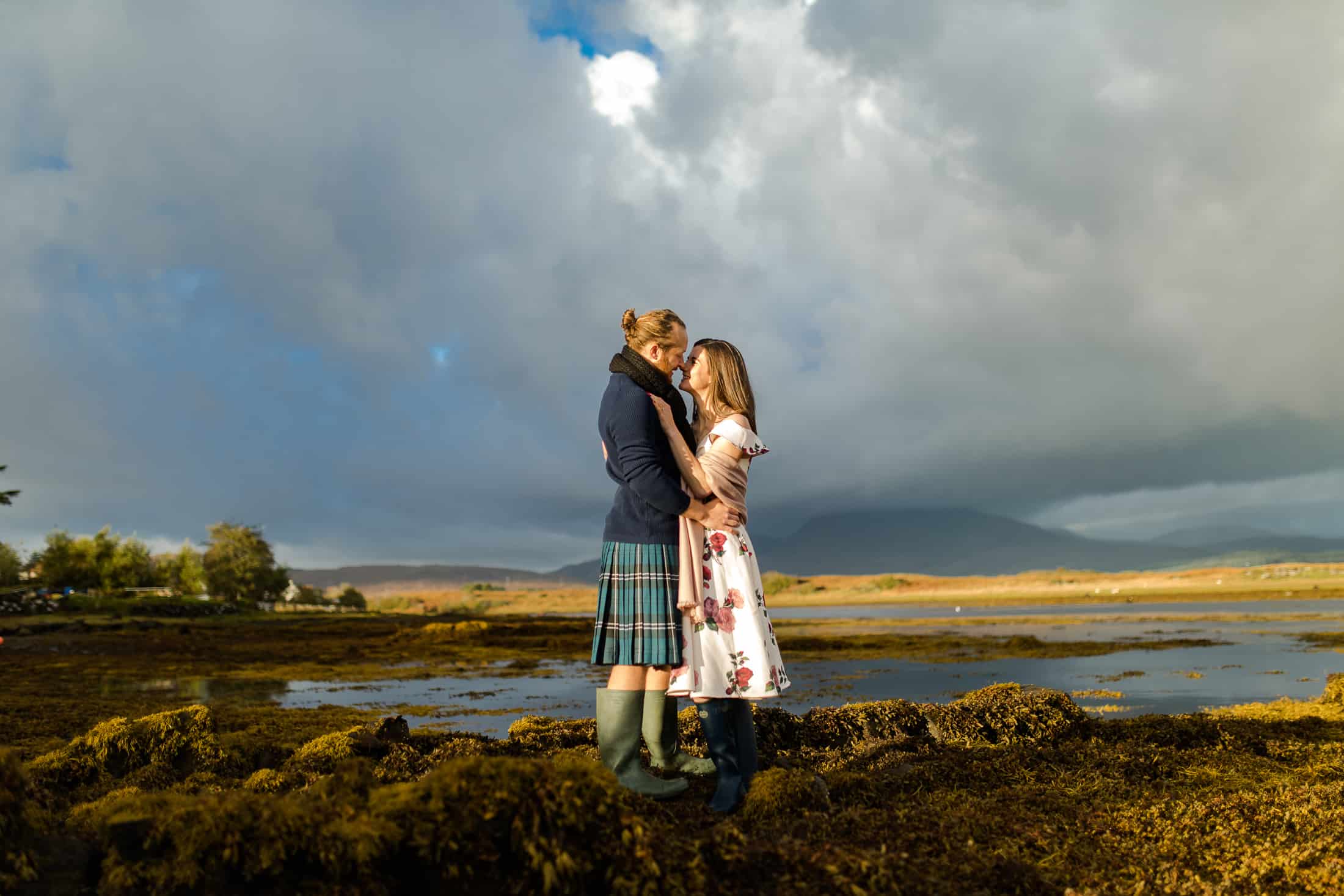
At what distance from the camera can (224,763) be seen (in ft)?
20.0

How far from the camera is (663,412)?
4.81m

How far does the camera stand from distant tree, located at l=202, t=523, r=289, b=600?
63062 millimetres

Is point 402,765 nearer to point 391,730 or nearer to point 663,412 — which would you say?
point 391,730

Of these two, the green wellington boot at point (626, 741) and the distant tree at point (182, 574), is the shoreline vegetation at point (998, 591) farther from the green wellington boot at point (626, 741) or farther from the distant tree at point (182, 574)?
the green wellington boot at point (626, 741)

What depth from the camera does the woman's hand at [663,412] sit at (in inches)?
188

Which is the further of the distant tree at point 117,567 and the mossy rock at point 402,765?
the distant tree at point 117,567

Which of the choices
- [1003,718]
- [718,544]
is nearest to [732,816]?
[718,544]

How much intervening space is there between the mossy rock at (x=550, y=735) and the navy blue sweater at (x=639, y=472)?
8.61ft

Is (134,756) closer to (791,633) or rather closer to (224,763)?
(224,763)

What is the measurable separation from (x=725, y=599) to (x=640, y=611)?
1.64ft

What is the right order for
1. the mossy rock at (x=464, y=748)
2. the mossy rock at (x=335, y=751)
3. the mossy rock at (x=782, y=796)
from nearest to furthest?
1. the mossy rock at (x=782, y=796)
2. the mossy rock at (x=335, y=751)
3. the mossy rock at (x=464, y=748)

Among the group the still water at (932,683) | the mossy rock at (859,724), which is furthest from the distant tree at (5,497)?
the mossy rock at (859,724)

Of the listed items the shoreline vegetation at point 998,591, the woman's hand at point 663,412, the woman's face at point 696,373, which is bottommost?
the shoreline vegetation at point 998,591

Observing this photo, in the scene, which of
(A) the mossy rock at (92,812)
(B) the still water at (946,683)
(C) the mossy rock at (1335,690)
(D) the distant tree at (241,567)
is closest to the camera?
(A) the mossy rock at (92,812)
